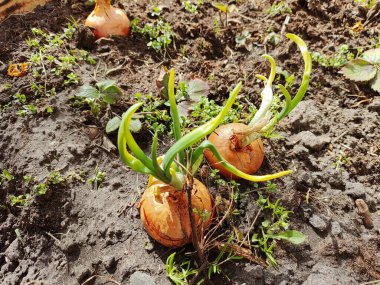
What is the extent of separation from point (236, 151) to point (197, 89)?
17.9 inches

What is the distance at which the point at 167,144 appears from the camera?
178cm

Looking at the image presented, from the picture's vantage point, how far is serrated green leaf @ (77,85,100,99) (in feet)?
5.78

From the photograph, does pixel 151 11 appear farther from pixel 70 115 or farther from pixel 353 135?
pixel 353 135

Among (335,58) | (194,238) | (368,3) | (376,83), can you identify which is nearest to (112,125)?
(194,238)

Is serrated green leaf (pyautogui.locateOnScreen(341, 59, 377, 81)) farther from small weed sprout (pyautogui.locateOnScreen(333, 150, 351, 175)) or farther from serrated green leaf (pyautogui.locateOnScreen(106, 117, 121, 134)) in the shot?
serrated green leaf (pyautogui.locateOnScreen(106, 117, 121, 134))

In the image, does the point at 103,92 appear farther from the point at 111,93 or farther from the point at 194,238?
the point at 194,238

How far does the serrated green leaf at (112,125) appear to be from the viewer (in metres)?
1.72

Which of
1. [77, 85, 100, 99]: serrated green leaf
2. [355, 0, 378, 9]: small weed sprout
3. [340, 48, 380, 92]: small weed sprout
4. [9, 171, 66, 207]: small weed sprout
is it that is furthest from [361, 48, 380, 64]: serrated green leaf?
[9, 171, 66, 207]: small weed sprout

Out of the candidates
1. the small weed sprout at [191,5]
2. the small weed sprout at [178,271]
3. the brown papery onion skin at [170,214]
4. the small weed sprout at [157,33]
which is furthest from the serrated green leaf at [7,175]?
the small weed sprout at [191,5]

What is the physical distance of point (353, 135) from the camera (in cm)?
186

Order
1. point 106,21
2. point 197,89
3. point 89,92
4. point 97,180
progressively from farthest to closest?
point 106,21, point 197,89, point 89,92, point 97,180

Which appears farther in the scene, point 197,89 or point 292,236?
point 197,89

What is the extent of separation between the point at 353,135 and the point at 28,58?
1592 mm

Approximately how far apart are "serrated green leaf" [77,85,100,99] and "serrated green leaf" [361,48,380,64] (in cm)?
132
